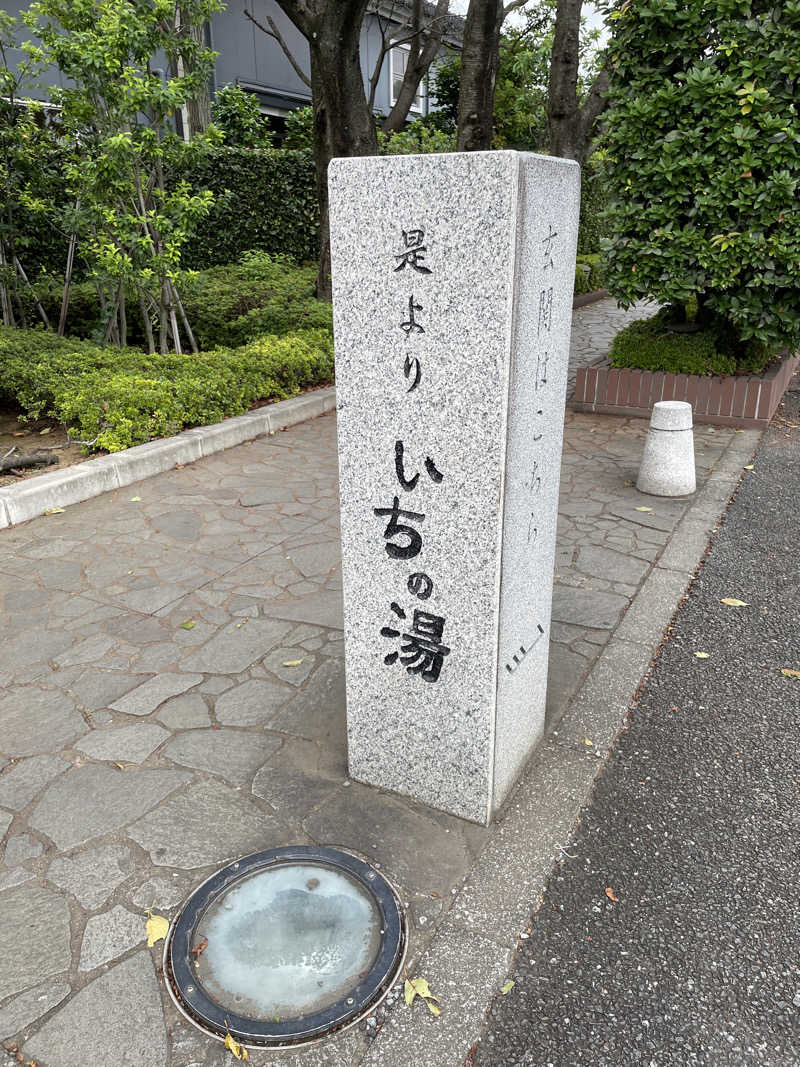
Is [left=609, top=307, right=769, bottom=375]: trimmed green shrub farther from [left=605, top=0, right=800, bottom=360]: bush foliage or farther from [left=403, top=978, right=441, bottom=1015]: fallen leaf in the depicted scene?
[left=403, top=978, right=441, bottom=1015]: fallen leaf

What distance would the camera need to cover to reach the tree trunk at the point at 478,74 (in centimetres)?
1045

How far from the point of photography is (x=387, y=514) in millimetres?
2596

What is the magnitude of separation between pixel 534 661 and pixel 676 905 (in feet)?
3.09

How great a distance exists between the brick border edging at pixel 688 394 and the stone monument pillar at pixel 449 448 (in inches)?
235

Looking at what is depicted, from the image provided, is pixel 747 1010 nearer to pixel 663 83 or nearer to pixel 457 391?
pixel 457 391

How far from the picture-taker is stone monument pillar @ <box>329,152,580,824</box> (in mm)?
2182

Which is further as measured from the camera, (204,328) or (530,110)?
(530,110)

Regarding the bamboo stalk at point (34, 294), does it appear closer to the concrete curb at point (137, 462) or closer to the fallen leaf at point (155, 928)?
the concrete curb at point (137, 462)

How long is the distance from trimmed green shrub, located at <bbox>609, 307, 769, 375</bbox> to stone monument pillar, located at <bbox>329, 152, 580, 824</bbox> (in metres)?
6.05

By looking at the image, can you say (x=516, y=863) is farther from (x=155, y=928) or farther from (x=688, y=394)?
(x=688, y=394)

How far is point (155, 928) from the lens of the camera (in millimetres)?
2412

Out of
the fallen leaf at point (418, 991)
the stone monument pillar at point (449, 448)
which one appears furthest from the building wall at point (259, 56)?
the fallen leaf at point (418, 991)

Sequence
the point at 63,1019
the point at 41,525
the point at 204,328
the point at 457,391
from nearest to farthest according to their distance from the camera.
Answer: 1. the point at 63,1019
2. the point at 457,391
3. the point at 41,525
4. the point at 204,328

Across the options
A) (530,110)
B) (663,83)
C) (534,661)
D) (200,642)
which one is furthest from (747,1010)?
(530,110)
